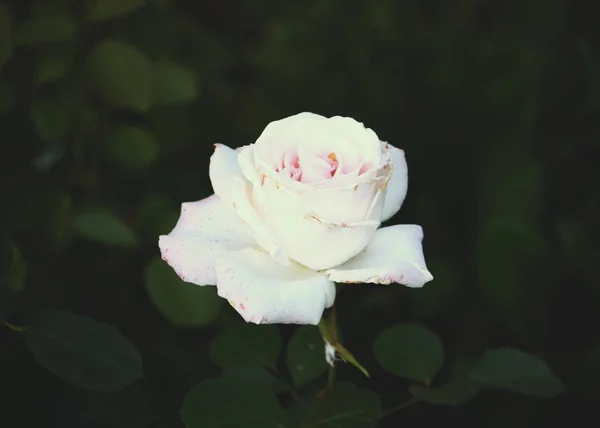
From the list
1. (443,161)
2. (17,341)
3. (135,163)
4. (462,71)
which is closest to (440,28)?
(462,71)

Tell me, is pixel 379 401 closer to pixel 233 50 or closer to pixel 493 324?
pixel 493 324

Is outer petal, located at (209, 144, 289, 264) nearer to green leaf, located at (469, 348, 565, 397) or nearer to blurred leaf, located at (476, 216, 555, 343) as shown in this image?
green leaf, located at (469, 348, 565, 397)

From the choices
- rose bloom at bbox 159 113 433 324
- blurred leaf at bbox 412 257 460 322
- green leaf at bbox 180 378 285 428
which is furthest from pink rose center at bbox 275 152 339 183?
blurred leaf at bbox 412 257 460 322

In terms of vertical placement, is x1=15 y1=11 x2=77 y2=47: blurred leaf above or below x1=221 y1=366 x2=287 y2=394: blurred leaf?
above

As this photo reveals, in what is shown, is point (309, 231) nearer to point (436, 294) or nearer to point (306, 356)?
point (306, 356)

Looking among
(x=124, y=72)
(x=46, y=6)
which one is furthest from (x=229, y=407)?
(x=46, y=6)

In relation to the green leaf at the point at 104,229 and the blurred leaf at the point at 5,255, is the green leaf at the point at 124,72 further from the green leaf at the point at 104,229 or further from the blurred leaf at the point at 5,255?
the blurred leaf at the point at 5,255
